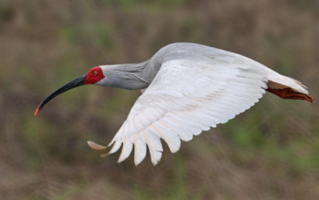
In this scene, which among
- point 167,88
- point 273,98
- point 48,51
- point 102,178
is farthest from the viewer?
point 48,51

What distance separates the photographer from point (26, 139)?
26.8 feet

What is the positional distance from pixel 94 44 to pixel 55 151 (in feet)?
9.03

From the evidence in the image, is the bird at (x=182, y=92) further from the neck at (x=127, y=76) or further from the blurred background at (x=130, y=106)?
the blurred background at (x=130, y=106)

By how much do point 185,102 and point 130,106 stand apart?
4521 mm

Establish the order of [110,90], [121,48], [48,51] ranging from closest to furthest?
[110,90]
[121,48]
[48,51]

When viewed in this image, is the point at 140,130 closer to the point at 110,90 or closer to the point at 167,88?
the point at 167,88

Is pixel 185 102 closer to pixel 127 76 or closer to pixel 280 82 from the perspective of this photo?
pixel 280 82

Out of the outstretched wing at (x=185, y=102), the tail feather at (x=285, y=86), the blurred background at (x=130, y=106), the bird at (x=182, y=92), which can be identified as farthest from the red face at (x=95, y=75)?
the blurred background at (x=130, y=106)

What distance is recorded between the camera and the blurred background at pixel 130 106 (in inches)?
293

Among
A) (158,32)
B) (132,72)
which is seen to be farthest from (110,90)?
(132,72)

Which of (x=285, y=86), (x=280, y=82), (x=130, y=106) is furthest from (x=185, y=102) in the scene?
(x=130, y=106)

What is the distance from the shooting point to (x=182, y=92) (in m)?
4.38

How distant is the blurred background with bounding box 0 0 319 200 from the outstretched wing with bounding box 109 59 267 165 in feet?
8.55

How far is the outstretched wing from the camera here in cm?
388
